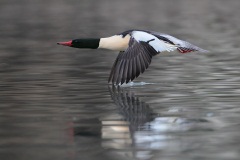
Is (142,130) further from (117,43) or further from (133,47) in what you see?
(117,43)

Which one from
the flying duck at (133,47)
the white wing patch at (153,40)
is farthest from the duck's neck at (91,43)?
the white wing patch at (153,40)

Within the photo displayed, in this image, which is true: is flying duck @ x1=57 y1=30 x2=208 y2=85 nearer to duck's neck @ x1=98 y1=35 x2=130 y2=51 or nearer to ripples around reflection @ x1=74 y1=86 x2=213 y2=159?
duck's neck @ x1=98 y1=35 x2=130 y2=51

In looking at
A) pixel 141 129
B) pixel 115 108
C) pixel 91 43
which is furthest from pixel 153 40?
pixel 141 129

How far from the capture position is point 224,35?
2681 cm

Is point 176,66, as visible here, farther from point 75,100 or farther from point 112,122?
point 112,122

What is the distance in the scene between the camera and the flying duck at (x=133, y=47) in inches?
480

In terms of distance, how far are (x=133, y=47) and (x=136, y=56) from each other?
253mm

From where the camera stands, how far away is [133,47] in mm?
12664

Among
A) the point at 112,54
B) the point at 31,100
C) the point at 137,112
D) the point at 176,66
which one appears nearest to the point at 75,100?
the point at 31,100

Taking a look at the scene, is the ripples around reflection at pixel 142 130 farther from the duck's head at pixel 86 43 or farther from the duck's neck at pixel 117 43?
→ the duck's head at pixel 86 43

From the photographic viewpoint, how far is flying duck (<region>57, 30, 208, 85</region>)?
480 inches

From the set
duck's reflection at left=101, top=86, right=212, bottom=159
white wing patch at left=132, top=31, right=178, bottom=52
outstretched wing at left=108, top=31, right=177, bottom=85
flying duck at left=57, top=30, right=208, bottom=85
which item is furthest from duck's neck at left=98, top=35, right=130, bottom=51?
duck's reflection at left=101, top=86, right=212, bottom=159

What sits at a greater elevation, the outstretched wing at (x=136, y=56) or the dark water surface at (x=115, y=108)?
the outstretched wing at (x=136, y=56)

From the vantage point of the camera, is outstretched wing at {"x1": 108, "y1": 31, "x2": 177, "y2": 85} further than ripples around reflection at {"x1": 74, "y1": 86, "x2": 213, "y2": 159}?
Yes
